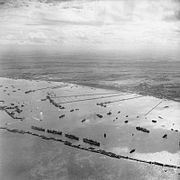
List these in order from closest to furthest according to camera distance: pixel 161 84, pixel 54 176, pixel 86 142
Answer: pixel 54 176 < pixel 86 142 < pixel 161 84

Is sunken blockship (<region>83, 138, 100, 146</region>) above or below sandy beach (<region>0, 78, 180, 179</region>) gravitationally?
above

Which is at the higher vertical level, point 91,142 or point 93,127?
point 91,142

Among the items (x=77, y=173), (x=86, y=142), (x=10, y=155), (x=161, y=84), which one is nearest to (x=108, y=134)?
(x=86, y=142)

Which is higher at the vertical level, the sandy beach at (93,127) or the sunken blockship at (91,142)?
the sunken blockship at (91,142)

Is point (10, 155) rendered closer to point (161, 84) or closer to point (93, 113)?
point (93, 113)

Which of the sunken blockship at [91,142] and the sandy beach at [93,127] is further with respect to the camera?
the sunken blockship at [91,142]

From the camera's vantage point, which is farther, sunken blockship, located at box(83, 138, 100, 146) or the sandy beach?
sunken blockship, located at box(83, 138, 100, 146)

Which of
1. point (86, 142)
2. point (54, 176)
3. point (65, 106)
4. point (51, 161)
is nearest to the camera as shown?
point (54, 176)

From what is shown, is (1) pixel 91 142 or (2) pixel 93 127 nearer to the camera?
(1) pixel 91 142
